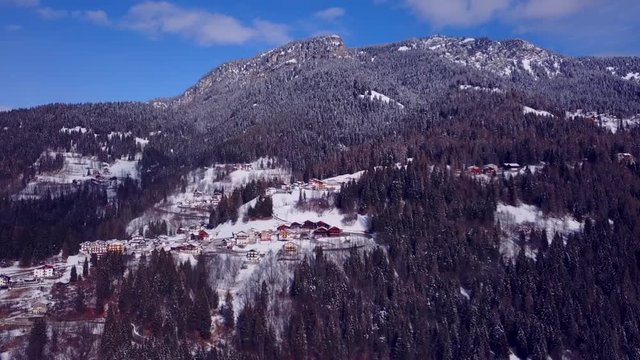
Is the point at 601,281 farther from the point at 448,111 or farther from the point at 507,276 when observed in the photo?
the point at 448,111

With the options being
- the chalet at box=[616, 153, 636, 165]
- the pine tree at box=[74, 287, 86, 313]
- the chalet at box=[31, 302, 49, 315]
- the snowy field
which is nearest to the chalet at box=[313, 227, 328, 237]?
the pine tree at box=[74, 287, 86, 313]

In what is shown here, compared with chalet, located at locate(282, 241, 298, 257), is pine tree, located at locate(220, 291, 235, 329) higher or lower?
lower

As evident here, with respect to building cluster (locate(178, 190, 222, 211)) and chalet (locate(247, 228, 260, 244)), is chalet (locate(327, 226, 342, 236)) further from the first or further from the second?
building cluster (locate(178, 190, 222, 211))

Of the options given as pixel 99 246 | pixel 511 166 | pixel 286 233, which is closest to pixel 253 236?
pixel 286 233

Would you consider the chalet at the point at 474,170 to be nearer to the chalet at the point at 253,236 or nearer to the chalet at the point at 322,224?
the chalet at the point at 322,224

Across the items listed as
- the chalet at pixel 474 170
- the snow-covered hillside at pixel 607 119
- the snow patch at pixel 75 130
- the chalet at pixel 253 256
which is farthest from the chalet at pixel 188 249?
the snow patch at pixel 75 130

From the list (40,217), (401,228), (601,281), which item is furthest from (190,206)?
(601,281)
